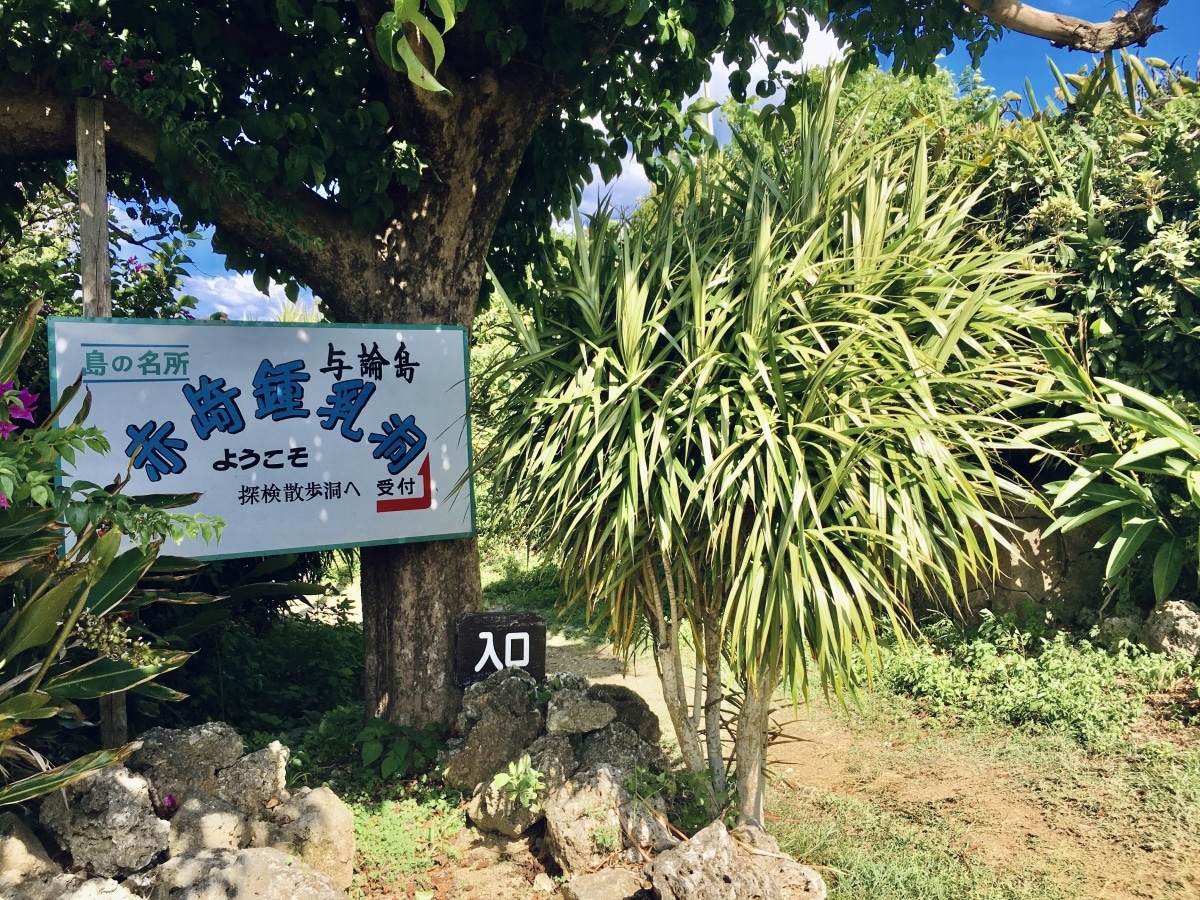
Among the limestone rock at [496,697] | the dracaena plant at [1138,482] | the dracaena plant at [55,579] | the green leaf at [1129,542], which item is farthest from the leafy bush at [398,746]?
the green leaf at [1129,542]

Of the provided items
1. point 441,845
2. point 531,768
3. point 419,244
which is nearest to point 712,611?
point 531,768

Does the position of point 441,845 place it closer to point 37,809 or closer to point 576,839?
point 576,839

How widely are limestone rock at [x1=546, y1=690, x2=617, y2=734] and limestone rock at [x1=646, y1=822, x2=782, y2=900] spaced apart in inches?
35.7

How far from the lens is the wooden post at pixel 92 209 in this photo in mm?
3977

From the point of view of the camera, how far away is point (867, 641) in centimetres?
Answer: 321

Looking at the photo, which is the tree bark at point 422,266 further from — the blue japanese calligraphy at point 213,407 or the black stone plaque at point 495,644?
the blue japanese calligraphy at point 213,407

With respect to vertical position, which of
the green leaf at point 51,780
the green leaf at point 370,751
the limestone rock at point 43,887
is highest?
the green leaf at point 51,780

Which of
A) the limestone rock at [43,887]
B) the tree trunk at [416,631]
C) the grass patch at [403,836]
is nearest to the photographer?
the limestone rock at [43,887]

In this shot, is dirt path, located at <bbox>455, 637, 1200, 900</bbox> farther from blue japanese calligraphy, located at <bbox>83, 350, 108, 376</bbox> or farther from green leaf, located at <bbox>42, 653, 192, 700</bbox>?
blue japanese calligraphy, located at <bbox>83, 350, 108, 376</bbox>

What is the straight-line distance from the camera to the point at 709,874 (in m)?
2.98

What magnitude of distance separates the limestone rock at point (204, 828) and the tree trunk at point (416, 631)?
126 centimetres

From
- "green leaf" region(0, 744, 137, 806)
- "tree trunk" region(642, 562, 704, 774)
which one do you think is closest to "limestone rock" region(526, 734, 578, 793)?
"tree trunk" region(642, 562, 704, 774)

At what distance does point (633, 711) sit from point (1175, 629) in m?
3.21

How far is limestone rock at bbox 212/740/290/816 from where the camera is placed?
3.58 meters
